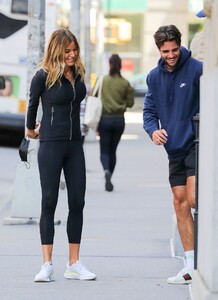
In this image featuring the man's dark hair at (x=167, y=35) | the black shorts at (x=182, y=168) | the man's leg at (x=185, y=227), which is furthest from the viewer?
the man's leg at (x=185, y=227)

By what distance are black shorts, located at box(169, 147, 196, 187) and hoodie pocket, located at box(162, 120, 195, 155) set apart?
0.06 metres

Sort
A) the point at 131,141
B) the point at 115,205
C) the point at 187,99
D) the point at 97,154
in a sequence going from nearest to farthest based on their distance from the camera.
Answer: the point at 187,99 → the point at 115,205 → the point at 97,154 → the point at 131,141

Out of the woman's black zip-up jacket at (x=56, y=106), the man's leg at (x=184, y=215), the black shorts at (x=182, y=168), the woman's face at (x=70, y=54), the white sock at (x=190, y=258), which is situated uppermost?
the woman's face at (x=70, y=54)

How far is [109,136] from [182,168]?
24.9 feet

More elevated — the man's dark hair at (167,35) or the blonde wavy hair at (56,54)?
the man's dark hair at (167,35)

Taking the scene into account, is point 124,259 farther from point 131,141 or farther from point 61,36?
point 131,141

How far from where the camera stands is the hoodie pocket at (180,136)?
8.16 meters

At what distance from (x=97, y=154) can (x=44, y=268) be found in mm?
15356

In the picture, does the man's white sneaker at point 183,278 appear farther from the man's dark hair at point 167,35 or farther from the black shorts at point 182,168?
the man's dark hair at point 167,35

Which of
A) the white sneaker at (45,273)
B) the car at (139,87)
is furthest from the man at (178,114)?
the car at (139,87)

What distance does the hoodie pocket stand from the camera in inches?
321

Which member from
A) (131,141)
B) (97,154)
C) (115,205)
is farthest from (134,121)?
(115,205)

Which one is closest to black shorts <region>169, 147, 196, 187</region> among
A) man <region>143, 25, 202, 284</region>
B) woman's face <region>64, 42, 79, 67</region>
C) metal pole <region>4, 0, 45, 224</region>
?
man <region>143, 25, 202, 284</region>

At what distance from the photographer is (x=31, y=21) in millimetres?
11883
